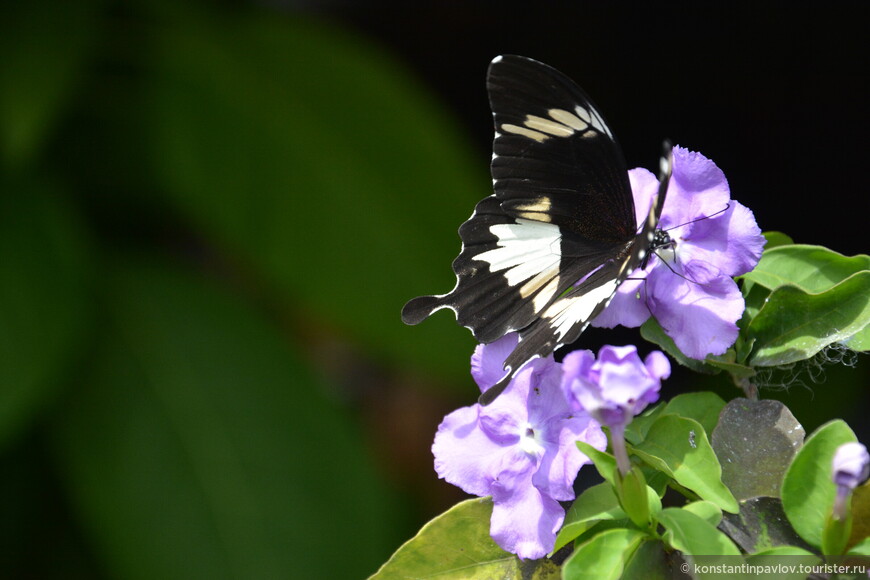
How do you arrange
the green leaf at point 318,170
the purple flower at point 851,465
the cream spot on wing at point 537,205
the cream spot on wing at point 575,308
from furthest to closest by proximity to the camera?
the green leaf at point 318,170 < the cream spot on wing at point 537,205 < the cream spot on wing at point 575,308 < the purple flower at point 851,465

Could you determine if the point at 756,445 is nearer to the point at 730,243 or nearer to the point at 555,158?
the point at 730,243

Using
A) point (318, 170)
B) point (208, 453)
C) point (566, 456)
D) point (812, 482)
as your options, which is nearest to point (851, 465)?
point (812, 482)

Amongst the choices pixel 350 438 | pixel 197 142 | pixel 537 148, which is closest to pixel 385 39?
pixel 197 142

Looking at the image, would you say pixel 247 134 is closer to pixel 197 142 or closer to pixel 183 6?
pixel 197 142

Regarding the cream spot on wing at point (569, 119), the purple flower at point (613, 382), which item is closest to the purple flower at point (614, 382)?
the purple flower at point (613, 382)

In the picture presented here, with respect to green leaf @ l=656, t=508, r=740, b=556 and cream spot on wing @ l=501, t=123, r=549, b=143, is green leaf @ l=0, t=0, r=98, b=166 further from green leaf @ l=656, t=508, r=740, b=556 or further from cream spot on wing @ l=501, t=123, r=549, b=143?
green leaf @ l=656, t=508, r=740, b=556

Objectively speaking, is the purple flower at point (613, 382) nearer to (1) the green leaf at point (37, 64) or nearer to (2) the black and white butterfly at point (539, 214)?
(2) the black and white butterfly at point (539, 214)

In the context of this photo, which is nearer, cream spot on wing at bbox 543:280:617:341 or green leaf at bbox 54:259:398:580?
cream spot on wing at bbox 543:280:617:341

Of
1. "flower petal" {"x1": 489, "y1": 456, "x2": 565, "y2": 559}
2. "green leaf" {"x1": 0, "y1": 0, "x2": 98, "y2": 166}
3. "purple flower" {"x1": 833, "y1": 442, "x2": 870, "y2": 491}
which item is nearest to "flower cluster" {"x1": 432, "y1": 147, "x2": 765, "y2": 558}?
"flower petal" {"x1": 489, "y1": 456, "x2": 565, "y2": 559}
